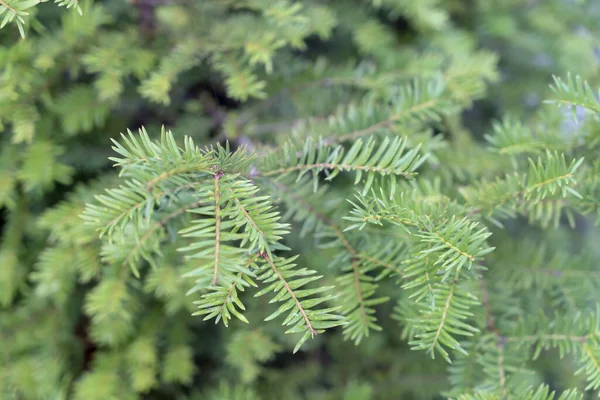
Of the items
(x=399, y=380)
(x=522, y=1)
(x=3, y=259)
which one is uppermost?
(x=522, y=1)

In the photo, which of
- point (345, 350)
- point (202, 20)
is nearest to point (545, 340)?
point (345, 350)

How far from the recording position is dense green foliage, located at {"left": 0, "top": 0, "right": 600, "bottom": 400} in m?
0.42

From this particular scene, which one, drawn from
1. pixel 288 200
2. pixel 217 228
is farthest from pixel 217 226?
Answer: pixel 288 200

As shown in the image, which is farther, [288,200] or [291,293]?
[288,200]

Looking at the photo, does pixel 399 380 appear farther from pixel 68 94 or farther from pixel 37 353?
pixel 68 94

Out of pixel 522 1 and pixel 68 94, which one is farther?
pixel 522 1

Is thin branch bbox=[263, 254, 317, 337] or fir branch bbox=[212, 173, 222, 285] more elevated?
fir branch bbox=[212, 173, 222, 285]

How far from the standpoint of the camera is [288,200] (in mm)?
529

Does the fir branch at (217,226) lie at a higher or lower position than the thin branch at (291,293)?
higher

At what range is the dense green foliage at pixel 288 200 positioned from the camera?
42cm

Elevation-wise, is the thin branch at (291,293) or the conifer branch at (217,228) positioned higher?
the conifer branch at (217,228)

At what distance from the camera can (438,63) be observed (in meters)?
Result: 0.71

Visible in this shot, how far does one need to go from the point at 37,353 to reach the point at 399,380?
1.84ft

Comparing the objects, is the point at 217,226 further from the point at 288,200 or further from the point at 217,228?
the point at 288,200
